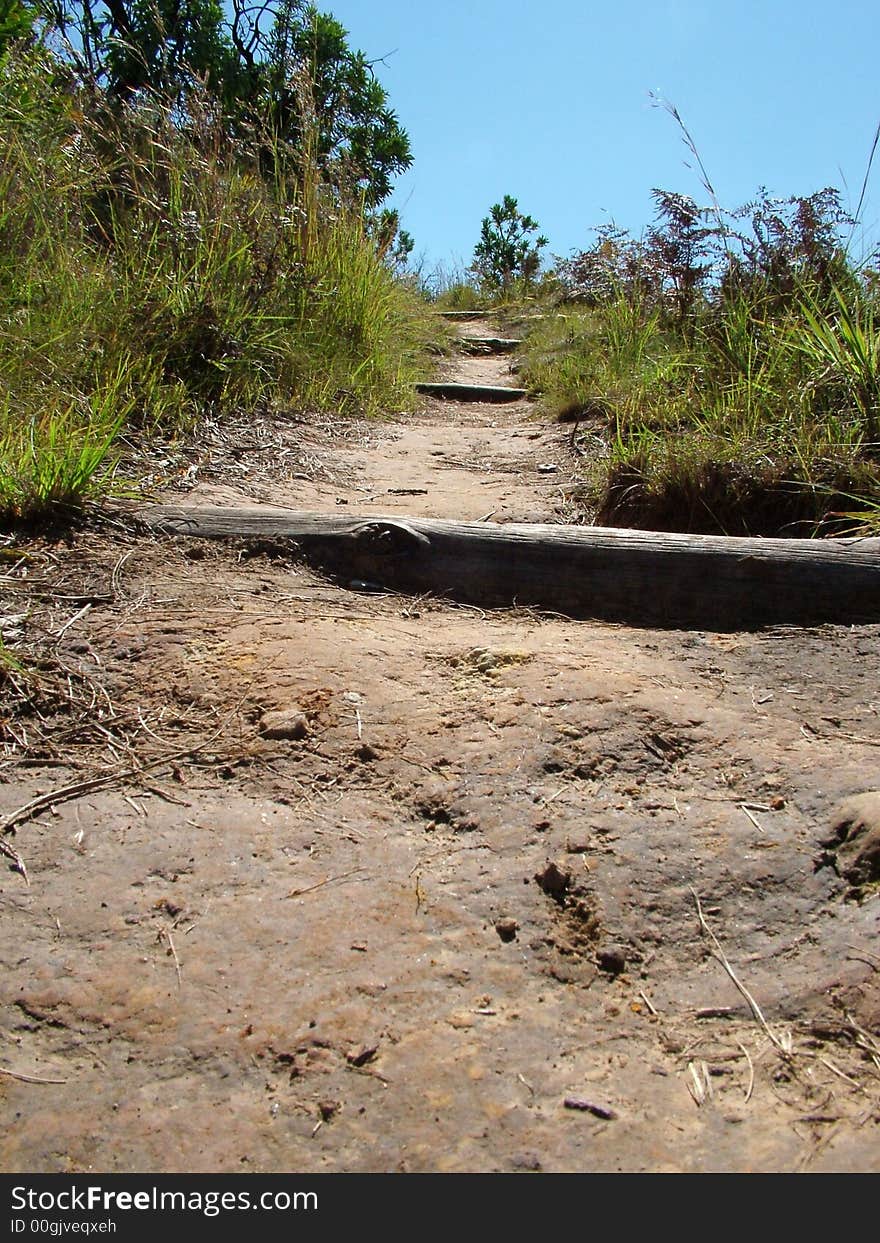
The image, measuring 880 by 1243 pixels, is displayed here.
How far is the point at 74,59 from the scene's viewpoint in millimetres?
4566

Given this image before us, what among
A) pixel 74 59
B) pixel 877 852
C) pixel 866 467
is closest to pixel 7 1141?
pixel 877 852

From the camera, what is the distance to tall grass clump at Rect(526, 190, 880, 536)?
2738 millimetres

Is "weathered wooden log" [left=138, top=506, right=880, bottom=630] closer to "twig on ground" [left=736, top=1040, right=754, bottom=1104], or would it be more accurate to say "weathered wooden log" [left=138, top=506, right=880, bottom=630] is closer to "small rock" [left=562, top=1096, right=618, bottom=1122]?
"twig on ground" [left=736, top=1040, right=754, bottom=1104]

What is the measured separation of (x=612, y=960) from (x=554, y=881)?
0.52ft

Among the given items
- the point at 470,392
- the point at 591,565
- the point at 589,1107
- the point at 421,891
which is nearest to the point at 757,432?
the point at 591,565

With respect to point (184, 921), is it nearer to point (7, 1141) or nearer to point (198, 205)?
point (7, 1141)

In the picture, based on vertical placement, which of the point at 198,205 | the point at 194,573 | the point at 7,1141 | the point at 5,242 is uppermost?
the point at 198,205

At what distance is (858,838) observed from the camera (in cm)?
140

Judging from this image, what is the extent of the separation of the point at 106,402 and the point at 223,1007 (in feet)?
7.23

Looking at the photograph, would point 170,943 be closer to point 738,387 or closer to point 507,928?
point 507,928

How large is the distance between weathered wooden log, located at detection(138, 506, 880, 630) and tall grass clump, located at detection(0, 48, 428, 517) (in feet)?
2.05

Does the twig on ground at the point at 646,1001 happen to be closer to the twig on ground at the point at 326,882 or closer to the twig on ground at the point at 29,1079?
the twig on ground at the point at 326,882

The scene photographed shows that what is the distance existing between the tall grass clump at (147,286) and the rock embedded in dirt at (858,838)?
1972 millimetres
